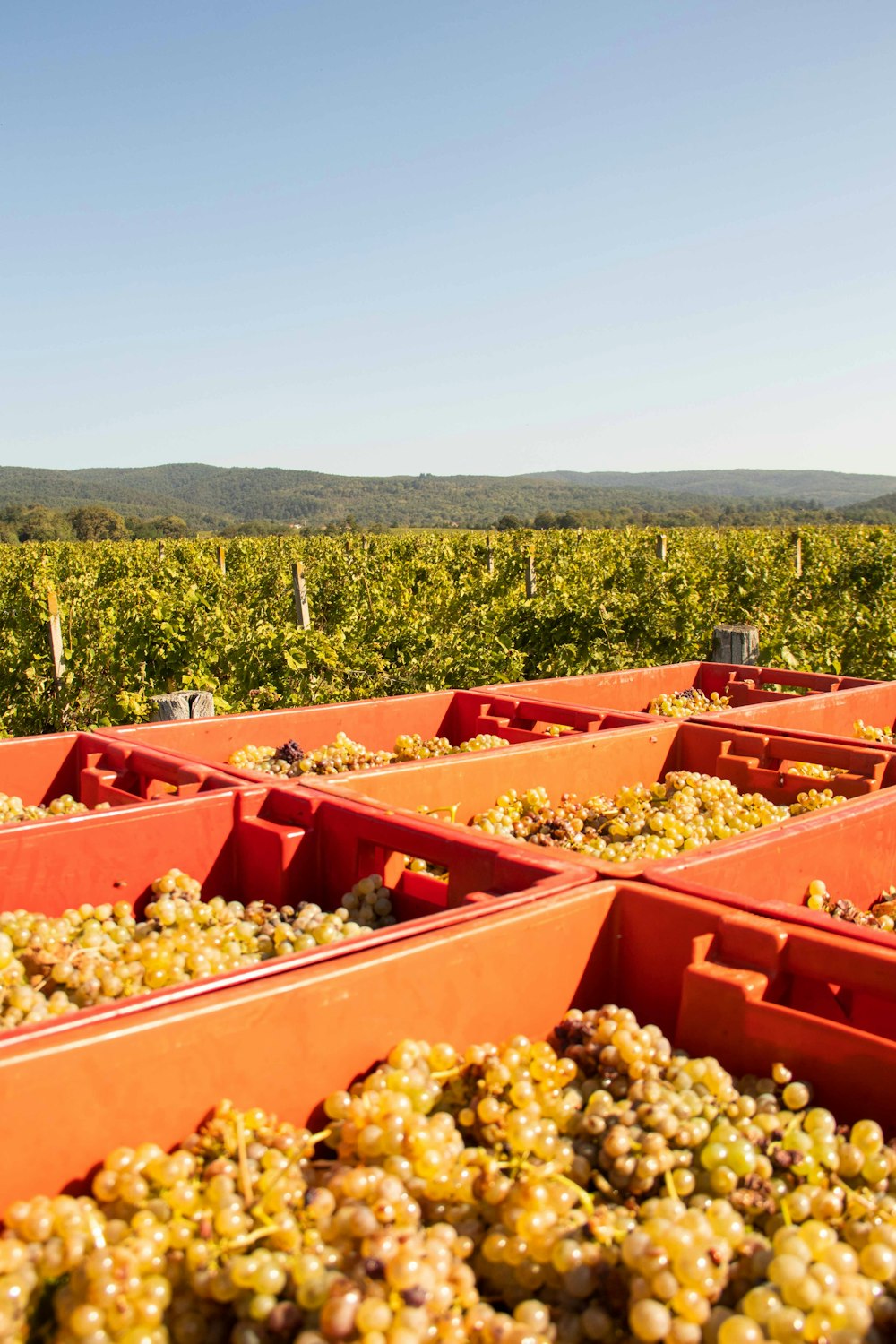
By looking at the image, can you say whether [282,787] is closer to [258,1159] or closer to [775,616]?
[258,1159]

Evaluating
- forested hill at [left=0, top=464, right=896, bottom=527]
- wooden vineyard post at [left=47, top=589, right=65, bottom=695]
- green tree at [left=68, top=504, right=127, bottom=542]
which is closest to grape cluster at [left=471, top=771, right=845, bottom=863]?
wooden vineyard post at [left=47, top=589, right=65, bottom=695]

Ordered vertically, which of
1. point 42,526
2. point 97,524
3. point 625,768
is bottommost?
point 625,768

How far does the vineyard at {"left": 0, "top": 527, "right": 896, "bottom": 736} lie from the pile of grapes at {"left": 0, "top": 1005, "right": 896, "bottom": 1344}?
572 cm

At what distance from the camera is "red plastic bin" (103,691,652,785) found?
3.51 metres

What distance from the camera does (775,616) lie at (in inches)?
418

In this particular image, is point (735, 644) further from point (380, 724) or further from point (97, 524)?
point (97, 524)

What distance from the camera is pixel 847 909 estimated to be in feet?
7.20

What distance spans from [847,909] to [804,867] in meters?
0.13

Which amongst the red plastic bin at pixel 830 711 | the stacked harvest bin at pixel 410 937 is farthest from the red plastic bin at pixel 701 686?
the stacked harvest bin at pixel 410 937

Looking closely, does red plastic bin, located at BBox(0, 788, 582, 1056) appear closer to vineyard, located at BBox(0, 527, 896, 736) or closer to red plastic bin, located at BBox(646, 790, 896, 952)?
red plastic bin, located at BBox(646, 790, 896, 952)

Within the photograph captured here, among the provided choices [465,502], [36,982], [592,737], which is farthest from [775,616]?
[465,502]

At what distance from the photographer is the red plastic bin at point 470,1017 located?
3.99 ft

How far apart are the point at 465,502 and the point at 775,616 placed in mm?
123421

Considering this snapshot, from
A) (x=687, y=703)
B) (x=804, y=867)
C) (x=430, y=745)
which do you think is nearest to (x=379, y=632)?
(x=687, y=703)
